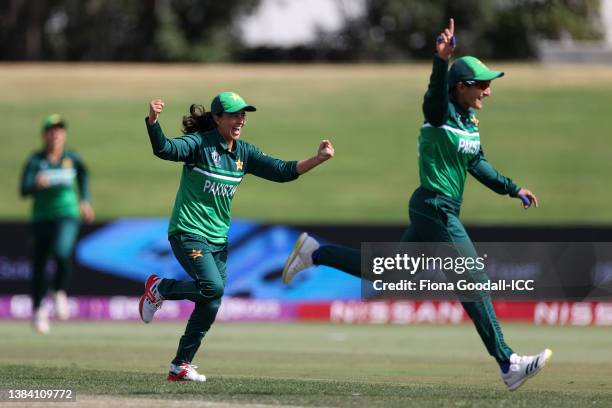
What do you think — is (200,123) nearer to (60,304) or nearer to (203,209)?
(203,209)

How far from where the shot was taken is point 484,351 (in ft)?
43.9

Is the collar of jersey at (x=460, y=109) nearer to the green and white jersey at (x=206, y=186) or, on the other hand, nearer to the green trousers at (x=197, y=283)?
the green and white jersey at (x=206, y=186)

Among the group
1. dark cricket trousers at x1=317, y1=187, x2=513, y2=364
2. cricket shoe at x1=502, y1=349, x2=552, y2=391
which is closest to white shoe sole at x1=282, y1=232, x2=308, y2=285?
dark cricket trousers at x1=317, y1=187, x2=513, y2=364

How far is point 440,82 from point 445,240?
118cm

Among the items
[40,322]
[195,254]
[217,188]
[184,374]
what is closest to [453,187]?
[217,188]

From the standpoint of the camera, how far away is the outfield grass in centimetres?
3209

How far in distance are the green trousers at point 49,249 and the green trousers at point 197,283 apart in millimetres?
6363

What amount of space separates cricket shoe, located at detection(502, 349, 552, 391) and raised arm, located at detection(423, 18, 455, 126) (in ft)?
5.78

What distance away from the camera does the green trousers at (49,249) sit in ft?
51.3

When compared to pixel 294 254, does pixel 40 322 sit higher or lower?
lower

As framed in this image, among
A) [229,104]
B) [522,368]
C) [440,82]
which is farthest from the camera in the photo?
[229,104]

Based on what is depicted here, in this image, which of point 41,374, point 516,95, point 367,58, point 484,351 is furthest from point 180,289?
point 367,58

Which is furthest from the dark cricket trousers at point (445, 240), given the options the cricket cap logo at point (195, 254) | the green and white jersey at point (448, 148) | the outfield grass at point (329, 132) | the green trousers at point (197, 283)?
the outfield grass at point (329, 132)

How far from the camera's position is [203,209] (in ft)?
30.9
